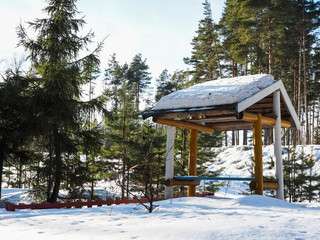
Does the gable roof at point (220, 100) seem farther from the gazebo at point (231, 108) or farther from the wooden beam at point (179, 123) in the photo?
the wooden beam at point (179, 123)

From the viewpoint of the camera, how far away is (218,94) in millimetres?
7395

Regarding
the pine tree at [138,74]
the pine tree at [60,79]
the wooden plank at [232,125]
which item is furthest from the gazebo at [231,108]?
the pine tree at [138,74]

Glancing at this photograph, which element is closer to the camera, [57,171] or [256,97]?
[256,97]

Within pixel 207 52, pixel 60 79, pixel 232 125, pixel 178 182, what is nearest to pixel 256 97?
pixel 232 125

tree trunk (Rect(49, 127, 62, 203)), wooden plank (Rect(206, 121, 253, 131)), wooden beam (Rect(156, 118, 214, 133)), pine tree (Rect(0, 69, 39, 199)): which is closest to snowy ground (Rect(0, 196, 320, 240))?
wooden beam (Rect(156, 118, 214, 133))

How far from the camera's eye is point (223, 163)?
2591 cm

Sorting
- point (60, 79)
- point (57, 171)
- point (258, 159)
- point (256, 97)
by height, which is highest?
point (60, 79)

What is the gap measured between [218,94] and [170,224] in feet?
13.0

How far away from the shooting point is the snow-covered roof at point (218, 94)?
718 centimetres

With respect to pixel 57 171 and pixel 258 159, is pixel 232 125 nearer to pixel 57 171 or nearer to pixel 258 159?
pixel 258 159

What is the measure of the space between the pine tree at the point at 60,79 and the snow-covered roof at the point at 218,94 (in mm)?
3983

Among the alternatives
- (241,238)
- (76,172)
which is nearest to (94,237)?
(241,238)

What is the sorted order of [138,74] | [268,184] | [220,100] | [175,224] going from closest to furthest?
[175,224] → [220,100] → [268,184] → [138,74]

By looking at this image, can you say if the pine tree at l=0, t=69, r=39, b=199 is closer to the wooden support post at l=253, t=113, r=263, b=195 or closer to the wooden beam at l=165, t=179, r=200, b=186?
the wooden beam at l=165, t=179, r=200, b=186
